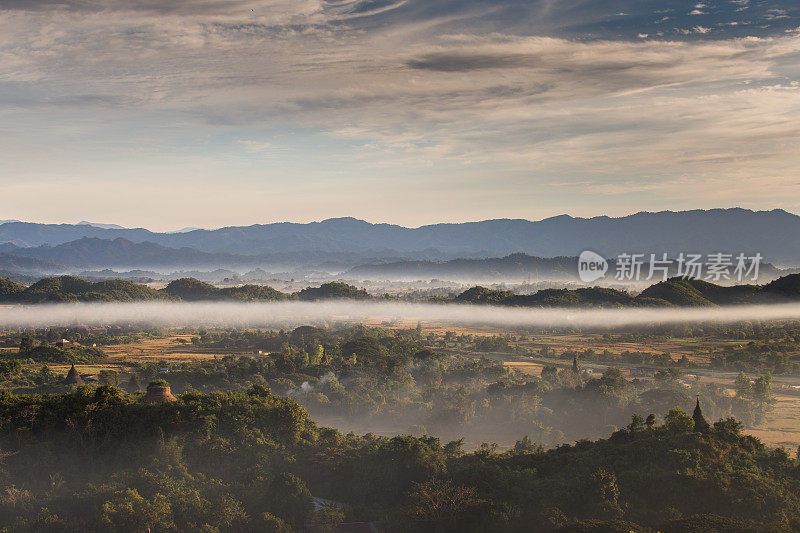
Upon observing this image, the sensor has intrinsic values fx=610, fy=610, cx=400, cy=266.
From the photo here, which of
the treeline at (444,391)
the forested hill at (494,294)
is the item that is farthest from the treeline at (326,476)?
the forested hill at (494,294)

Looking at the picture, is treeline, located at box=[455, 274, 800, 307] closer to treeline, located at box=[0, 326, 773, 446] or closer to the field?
the field

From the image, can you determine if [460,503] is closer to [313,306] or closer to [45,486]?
[45,486]

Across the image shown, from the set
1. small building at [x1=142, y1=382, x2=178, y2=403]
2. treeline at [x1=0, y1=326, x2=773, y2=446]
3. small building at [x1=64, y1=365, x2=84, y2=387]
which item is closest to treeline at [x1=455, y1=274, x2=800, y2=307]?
treeline at [x1=0, y1=326, x2=773, y2=446]

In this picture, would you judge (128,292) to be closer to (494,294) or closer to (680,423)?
(494,294)

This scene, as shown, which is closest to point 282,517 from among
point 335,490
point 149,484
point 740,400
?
point 335,490

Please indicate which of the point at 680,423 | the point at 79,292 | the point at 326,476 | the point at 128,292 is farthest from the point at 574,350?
the point at 79,292

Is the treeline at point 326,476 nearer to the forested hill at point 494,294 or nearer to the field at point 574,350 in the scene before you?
the field at point 574,350
